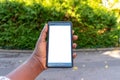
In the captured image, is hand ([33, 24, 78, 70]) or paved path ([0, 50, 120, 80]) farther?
paved path ([0, 50, 120, 80])

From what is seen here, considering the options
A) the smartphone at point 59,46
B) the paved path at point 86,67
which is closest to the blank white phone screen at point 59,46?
the smartphone at point 59,46

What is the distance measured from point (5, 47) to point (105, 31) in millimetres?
3333

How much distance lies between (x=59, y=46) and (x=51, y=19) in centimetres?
846

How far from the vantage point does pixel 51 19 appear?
408 inches

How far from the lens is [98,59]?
8930mm

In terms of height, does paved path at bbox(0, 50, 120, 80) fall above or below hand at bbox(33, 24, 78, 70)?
below

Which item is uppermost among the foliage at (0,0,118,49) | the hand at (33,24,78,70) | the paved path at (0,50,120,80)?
the hand at (33,24,78,70)

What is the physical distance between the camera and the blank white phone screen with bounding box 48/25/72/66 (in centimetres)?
188

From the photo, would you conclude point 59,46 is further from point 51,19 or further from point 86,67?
point 51,19

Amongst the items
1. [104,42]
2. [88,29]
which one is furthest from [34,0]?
[104,42]

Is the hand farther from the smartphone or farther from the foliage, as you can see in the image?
the foliage

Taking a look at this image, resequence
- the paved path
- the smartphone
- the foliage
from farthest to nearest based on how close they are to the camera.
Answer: the foliage
the paved path
the smartphone

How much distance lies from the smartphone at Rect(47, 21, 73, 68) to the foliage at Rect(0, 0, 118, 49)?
835cm

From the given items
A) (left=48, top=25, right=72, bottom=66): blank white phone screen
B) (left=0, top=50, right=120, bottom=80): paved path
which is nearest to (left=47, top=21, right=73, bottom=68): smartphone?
(left=48, top=25, right=72, bottom=66): blank white phone screen
